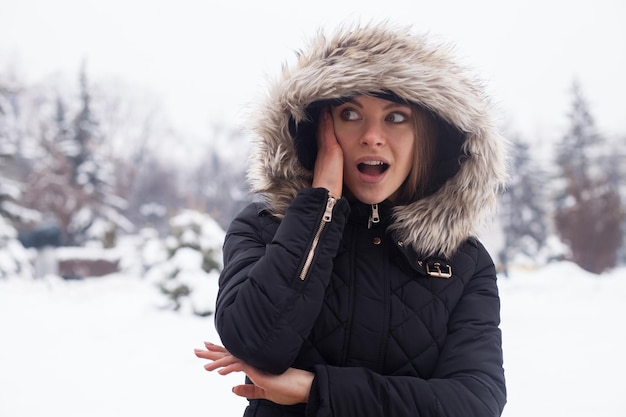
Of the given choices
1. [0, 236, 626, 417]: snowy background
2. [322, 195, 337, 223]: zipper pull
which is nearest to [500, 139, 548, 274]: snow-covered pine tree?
[0, 236, 626, 417]: snowy background

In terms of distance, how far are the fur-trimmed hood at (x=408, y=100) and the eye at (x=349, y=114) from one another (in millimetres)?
68

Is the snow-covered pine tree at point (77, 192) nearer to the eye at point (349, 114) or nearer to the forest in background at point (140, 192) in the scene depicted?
the forest in background at point (140, 192)

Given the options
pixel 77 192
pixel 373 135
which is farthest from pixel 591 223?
pixel 77 192

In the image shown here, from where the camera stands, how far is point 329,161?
1275 millimetres

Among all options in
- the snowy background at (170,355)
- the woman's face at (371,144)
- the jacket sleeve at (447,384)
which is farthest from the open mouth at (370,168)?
the snowy background at (170,355)

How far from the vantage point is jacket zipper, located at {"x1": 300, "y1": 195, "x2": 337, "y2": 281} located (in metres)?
1.10

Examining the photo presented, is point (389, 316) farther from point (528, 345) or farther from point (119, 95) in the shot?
point (119, 95)

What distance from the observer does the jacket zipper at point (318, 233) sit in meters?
1.10

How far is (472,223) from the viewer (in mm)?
1382

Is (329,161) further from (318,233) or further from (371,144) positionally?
(318,233)

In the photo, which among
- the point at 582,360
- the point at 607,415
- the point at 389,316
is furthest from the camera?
the point at 582,360

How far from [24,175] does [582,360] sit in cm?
2355

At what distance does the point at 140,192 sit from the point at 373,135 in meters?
34.1

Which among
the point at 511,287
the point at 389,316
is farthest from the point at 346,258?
the point at 511,287
